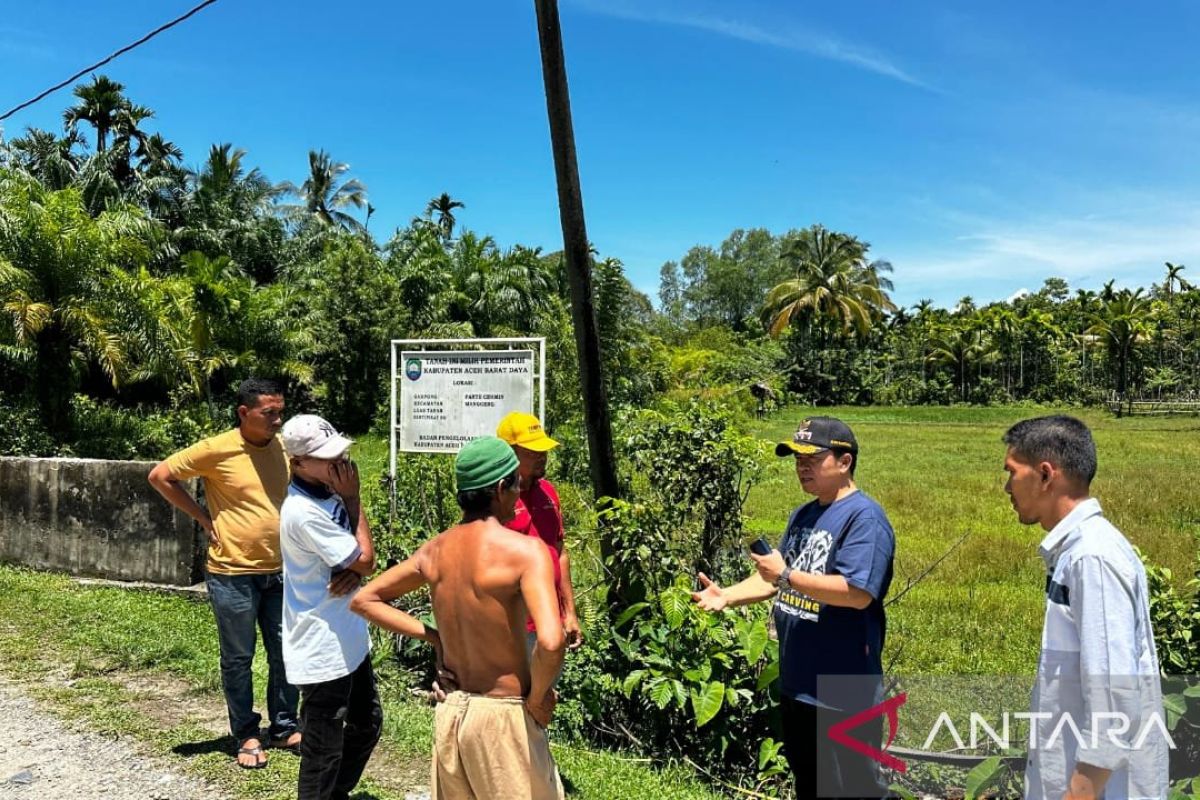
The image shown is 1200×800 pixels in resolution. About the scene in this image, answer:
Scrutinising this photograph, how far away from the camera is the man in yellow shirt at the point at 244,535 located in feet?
13.0

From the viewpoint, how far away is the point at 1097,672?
1.97 meters

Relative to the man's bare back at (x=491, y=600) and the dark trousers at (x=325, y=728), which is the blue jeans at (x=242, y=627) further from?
the man's bare back at (x=491, y=600)

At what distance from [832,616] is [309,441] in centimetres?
201

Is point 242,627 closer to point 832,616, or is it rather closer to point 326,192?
point 832,616

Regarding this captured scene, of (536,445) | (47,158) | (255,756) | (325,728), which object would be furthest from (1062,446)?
(47,158)

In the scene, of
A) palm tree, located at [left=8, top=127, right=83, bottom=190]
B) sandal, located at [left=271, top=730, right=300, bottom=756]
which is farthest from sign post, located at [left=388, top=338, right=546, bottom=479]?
palm tree, located at [left=8, top=127, right=83, bottom=190]

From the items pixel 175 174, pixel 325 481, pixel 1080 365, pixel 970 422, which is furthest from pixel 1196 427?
pixel 175 174

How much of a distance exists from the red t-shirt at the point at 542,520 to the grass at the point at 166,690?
1.07 metres

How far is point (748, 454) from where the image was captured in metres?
4.73

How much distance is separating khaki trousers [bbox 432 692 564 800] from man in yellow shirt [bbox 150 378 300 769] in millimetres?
1972

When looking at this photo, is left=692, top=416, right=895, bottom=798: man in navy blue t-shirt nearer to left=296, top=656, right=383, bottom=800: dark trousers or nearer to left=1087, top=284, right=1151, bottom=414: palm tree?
left=296, top=656, right=383, bottom=800: dark trousers

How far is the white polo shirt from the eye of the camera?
3.07m

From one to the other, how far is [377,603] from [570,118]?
2.73 meters

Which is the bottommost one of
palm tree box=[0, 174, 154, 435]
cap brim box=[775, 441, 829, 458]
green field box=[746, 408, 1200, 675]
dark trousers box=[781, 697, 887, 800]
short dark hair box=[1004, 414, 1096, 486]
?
green field box=[746, 408, 1200, 675]
